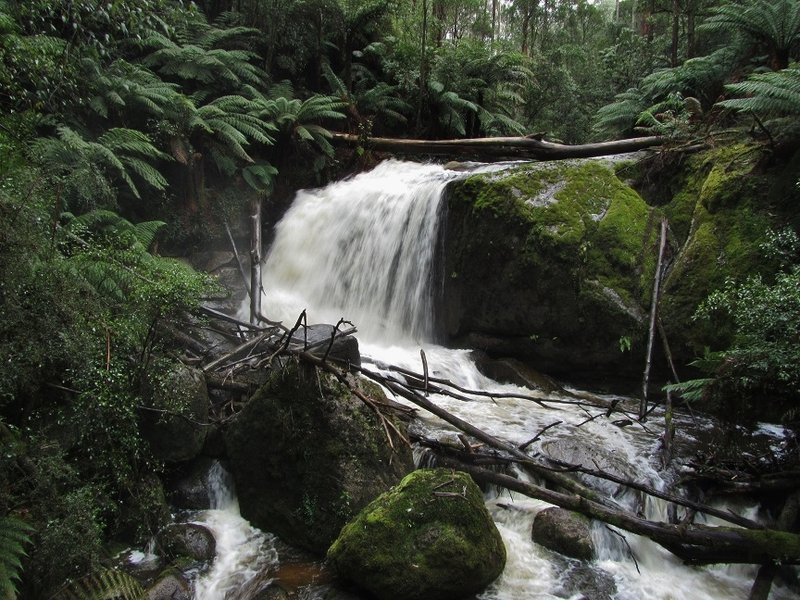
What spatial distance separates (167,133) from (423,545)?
8.08 m

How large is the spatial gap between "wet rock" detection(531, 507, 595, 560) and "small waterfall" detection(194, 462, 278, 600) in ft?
7.24

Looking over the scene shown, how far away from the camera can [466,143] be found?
Answer: 12031 mm

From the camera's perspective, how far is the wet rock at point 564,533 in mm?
4203

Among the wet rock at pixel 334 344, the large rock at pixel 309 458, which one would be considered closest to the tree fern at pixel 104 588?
the large rock at pixel 309 458

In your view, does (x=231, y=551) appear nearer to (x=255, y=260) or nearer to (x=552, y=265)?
(x=255, y=260)

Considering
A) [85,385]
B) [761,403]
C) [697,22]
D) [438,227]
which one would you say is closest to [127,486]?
[85,385]

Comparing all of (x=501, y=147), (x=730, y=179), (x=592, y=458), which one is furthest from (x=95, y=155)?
(x=730, y=179)

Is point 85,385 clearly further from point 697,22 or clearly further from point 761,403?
point 697,22

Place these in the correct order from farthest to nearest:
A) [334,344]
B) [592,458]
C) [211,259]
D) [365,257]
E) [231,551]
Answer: [211,259] → [365,257] → [334,344] → [592,458] → [231,551]

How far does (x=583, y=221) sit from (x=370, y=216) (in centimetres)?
408

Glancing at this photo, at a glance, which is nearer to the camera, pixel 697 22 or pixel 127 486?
pixel 127 486

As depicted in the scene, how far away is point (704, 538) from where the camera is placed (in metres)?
3.78

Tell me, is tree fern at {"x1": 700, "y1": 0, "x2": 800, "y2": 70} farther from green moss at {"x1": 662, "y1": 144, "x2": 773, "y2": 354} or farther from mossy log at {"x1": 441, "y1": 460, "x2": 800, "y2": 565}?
mossy log at {"x1": 441, "y1": 460, "x2": 800, "y2": 565}

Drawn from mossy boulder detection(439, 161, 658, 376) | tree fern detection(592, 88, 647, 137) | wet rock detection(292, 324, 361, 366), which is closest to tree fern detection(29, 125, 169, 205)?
wet rock detection(292, 324, 361, 366)
